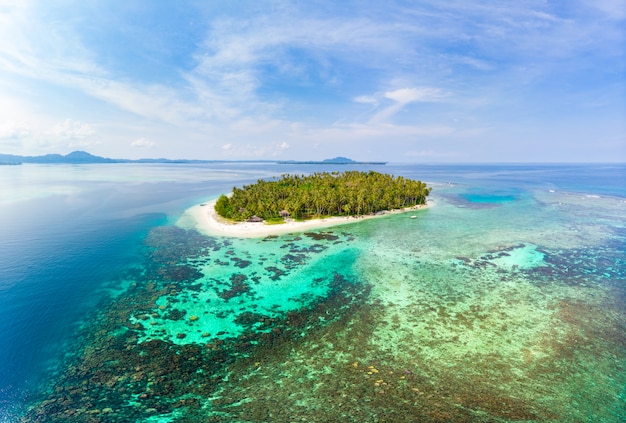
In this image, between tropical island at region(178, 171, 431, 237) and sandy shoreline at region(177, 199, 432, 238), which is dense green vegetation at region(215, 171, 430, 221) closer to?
tropical island at region(178, 171, 431, 237)

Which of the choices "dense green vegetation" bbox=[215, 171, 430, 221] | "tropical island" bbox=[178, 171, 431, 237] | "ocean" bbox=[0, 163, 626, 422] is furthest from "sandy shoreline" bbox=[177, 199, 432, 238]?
"ocean" bbox=[0, 163, 626, 422]

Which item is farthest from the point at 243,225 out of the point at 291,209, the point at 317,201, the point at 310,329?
the point at 310,329

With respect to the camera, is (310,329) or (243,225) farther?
(243,225)

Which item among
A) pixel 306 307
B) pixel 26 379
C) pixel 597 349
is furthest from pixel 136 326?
pixel 597 349

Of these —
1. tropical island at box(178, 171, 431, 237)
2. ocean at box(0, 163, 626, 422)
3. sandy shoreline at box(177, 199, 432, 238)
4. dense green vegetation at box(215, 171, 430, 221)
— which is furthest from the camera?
dense green vegetation at box(215, 171, 430, 221)

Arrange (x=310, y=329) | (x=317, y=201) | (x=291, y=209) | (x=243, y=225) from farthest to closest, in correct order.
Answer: (x=317, y=201) < (x=291, y=209) < (x=243, y=225) < (x=310, y=329)

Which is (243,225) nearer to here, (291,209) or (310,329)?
(291,209)
